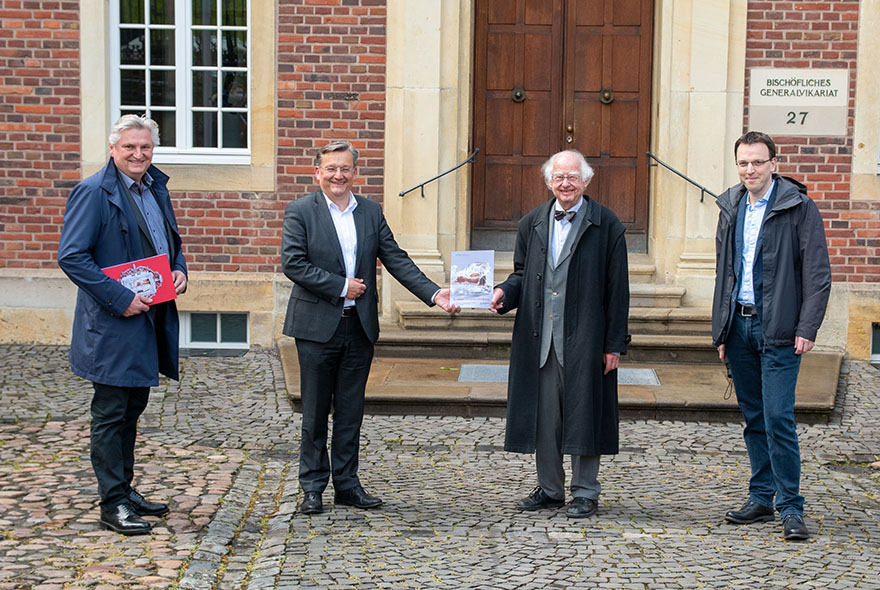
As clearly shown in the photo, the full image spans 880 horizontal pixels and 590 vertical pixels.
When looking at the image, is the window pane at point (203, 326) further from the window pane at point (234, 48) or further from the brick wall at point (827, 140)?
the brick wall at point (827, 140)

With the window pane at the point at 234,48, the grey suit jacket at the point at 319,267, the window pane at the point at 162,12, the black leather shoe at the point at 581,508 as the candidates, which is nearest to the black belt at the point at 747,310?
the black leather shoe at the point at 581,508

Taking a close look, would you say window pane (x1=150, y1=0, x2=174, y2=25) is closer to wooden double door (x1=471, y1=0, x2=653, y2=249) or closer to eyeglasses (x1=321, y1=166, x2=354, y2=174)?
wooden double door (x1=471, y1=0, x2=653, y2=249)

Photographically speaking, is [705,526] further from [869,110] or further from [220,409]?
[869,110]

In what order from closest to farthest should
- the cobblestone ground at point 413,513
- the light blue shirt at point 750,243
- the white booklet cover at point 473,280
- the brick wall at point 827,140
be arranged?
1. the cobblestone ground at point 413,513
2. the light blue shirt at point 750,243
3. the white booklet cover at point 473,280
4. the brick wall at point 827,140

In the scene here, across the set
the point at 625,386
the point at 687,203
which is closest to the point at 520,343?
the point at 625,386

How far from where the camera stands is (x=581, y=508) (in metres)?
5.67

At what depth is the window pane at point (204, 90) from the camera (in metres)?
10.5

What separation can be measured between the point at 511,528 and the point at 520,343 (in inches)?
35.9

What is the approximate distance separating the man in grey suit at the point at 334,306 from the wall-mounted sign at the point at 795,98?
17.2 feet

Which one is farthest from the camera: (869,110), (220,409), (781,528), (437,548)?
(869,110)

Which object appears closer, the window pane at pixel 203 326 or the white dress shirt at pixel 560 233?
the white dress shirt at pixel 560 233

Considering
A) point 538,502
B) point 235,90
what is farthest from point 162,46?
point 538,502

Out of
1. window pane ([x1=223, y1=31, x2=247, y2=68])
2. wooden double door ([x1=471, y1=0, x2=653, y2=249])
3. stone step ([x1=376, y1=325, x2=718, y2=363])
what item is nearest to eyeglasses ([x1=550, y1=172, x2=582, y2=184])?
stone step ([x1=376, y1=325, x2=718, y2=363])

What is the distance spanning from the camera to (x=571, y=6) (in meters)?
10.6
